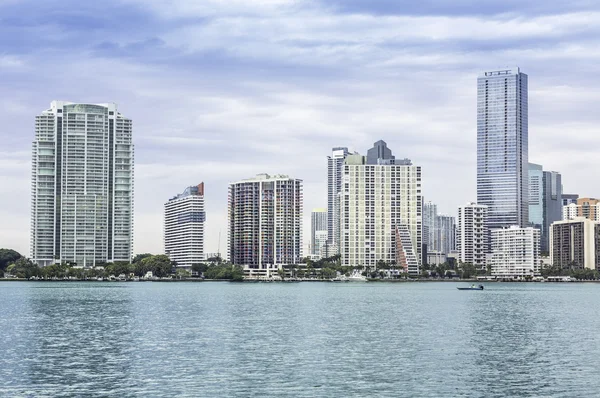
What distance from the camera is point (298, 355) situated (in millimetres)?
88000

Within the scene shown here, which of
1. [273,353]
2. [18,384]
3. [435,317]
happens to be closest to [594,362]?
[273,353]

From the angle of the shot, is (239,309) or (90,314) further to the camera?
(239,309)

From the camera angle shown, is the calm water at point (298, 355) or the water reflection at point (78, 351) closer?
the calm water at point (298, 355)

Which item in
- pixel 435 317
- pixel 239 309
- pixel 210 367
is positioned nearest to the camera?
pixel 210 367

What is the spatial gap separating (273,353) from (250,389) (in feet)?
67.4

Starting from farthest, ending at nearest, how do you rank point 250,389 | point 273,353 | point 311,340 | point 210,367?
point 311,340
point 273,353
point 210,367
point 250,389

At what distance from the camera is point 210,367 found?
261 feet

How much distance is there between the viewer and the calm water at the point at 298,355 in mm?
69812

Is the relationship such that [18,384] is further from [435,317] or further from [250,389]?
[435,317]

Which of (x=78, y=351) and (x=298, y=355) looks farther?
(x=78, y=351)

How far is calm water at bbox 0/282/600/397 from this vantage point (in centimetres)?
6981

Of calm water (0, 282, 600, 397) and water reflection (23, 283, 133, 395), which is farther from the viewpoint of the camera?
water reflection (23, 283, 133, 395)

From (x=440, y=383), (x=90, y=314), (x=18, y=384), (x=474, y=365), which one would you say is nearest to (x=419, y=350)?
(x=474, y=365)

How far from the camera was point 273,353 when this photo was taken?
89375mm
